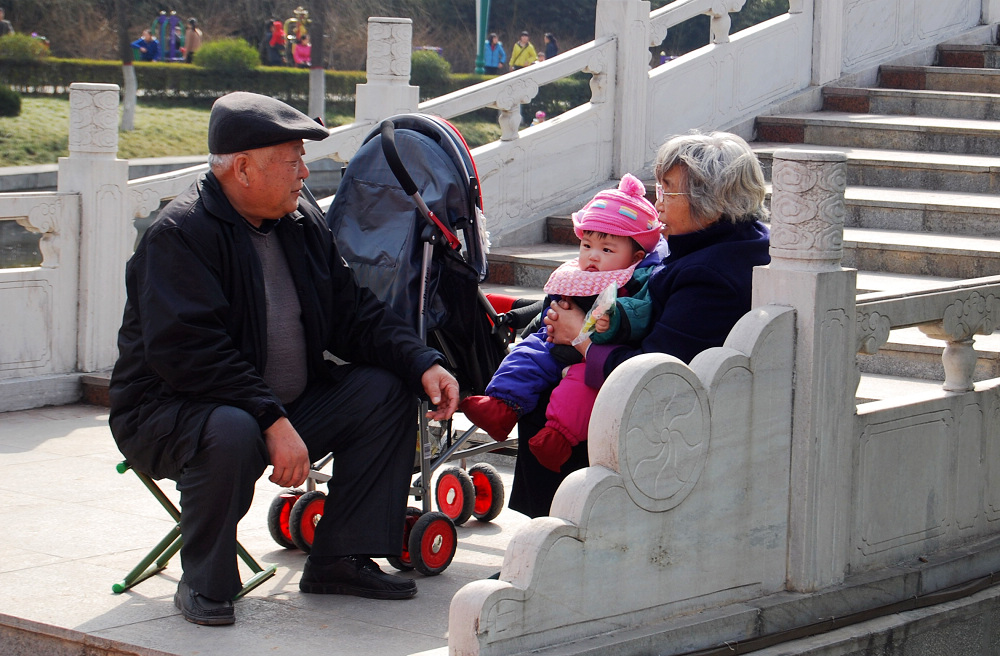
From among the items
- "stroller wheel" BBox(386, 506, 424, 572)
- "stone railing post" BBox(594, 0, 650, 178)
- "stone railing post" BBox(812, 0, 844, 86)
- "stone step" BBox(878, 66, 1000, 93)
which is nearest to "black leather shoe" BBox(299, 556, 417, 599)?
"stroller wheel" BBox(386, 506, 424, 572)

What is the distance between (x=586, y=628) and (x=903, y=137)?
6953 mm

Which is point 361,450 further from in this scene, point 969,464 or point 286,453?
point 969,464

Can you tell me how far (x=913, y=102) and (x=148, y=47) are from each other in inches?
1290

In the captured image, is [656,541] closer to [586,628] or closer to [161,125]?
[586,628]

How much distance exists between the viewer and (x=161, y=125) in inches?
1262

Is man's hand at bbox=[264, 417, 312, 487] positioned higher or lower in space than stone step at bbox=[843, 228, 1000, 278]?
lower

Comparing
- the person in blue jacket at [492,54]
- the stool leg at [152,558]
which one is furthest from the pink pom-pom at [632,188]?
the person in blue jacket at [492,54]

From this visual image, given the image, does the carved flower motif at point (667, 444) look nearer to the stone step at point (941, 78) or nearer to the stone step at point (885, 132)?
the stone step at point (885, 132)

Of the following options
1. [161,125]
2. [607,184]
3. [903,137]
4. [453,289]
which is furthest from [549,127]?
[161,125]

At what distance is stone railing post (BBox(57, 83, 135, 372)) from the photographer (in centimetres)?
729

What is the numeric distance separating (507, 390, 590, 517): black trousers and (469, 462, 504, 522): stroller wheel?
842mm

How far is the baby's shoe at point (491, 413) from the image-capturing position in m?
4.18

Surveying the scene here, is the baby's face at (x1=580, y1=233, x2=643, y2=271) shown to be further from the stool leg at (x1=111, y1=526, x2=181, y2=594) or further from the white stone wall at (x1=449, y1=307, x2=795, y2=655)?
the stool leg at (x1=111, y1=526, x2=181, y2=594)

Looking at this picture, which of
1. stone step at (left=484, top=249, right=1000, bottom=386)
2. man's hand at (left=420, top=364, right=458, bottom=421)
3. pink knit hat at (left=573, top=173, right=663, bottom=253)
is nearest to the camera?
man's hand at (left=420, top=364, right=458, bottom=421)
